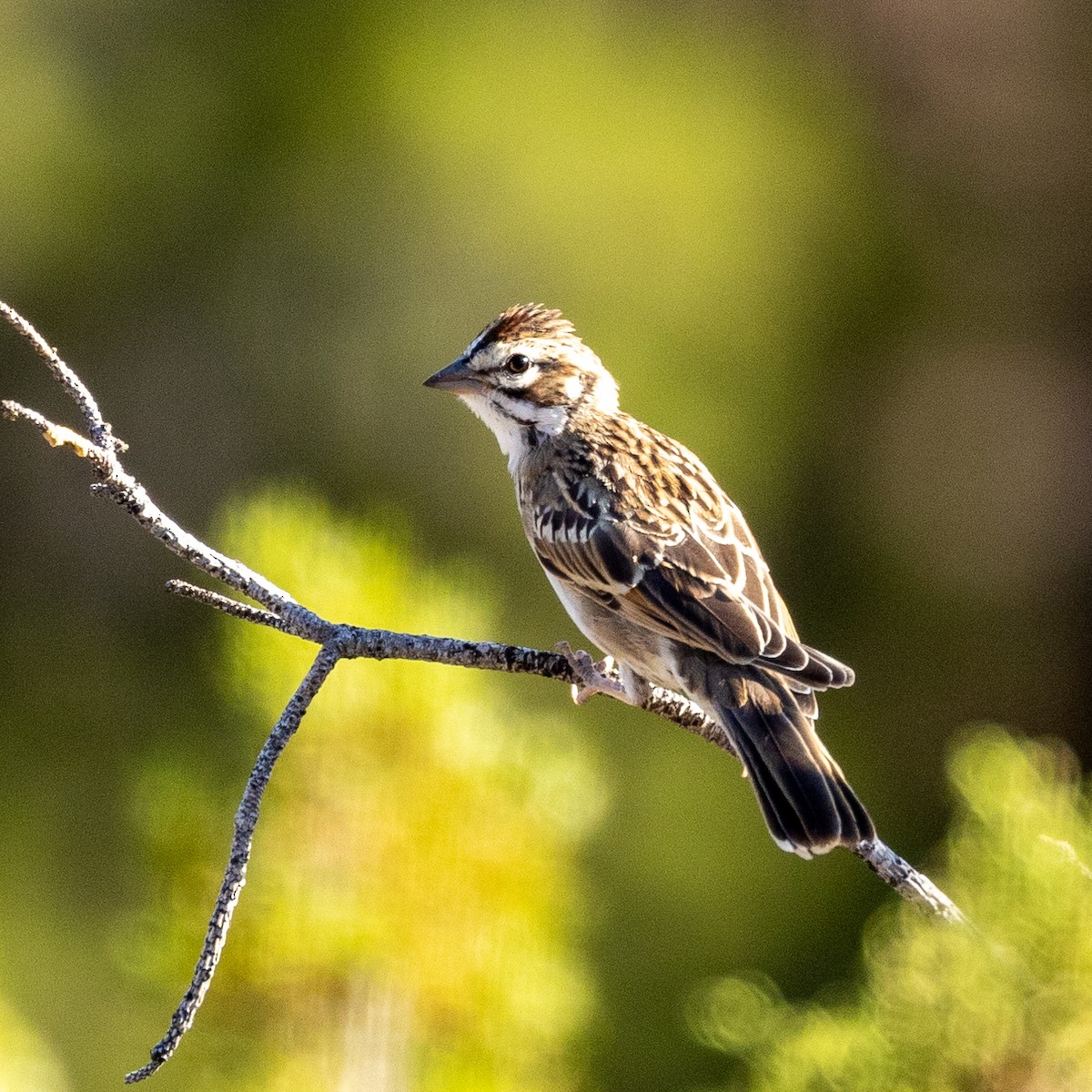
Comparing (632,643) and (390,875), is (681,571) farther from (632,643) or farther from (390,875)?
(390,875)

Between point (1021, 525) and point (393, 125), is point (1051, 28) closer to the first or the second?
point (1021, 525)

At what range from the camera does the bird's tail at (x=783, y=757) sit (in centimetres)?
244

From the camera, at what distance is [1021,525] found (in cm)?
709

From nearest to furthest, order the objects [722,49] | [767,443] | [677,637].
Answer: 1. [677,637]
2. [767,443]
3. [722,49]

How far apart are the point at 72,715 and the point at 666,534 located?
3186 mm

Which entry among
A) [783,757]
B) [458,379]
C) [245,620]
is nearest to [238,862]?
[245,620]

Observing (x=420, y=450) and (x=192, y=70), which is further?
(x=192, y=70)

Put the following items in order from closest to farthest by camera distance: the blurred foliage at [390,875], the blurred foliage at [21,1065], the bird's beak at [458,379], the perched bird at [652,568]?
the blurred foliage at [390,875] < the blurred foliage at [21,1065] < the perched bird at [652,568] < the bird's beak at [458,379]

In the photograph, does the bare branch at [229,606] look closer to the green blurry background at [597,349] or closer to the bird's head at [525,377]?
the bird's head at [525,377]

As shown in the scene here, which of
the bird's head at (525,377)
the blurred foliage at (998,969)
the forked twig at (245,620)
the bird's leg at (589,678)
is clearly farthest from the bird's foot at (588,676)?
the blurred foliage at (998,969)

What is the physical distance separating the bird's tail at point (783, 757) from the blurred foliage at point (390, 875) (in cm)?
56

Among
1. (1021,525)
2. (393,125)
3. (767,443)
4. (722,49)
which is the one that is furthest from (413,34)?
(1021,525)

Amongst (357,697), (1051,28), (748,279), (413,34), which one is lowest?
(357,697)

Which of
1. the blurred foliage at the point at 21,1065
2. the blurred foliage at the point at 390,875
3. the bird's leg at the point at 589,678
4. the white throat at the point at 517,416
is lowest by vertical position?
the blurred foliage at the point at 21,1065
